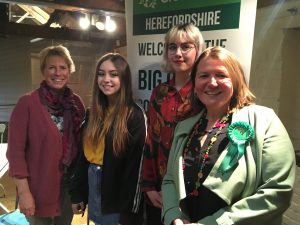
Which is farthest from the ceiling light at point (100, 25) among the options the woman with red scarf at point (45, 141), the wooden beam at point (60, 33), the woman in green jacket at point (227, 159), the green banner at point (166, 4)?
the woman in green jacket at point (227, 159)

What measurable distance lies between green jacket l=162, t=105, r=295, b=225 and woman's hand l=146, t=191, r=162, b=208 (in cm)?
46

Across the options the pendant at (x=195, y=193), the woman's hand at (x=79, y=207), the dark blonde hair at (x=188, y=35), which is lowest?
the woman's hand at (x=79, y=207)

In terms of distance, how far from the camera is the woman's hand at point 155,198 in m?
1.56

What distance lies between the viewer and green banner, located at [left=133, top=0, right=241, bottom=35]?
157cm

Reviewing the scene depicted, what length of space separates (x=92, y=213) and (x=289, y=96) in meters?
2.28

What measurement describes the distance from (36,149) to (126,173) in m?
0.53

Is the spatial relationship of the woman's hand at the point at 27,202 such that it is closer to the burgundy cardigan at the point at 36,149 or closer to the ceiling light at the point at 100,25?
the burgundy cardigan at the point at 36,149

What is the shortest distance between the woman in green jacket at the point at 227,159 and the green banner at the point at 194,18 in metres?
0.48

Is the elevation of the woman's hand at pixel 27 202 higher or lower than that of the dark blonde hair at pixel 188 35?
lower

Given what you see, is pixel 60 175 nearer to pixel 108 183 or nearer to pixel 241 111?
pixel 108 183

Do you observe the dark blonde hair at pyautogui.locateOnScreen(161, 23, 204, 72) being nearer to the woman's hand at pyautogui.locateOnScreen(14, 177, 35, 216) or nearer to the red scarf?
the red scarf

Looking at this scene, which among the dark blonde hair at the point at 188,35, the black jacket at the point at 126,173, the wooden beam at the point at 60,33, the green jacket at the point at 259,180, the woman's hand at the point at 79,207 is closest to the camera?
the green jacket at the point at 259,180

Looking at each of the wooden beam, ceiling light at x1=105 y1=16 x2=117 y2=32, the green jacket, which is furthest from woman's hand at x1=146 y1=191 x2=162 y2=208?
the wooden beam

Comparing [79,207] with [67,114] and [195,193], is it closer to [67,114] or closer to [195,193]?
[67,114]
